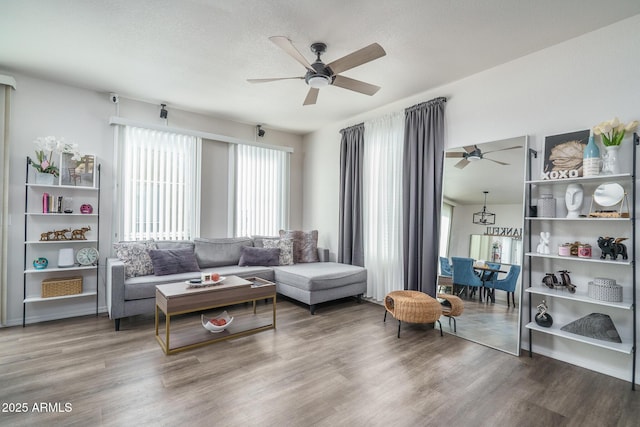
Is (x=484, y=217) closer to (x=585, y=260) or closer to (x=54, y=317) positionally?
(x=585, y=260)

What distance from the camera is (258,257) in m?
4.65

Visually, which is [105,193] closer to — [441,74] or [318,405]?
[318,405]

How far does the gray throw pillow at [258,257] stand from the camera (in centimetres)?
461

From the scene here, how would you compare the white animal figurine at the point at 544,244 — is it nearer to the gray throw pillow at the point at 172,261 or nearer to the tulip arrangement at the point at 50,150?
the gray throw pillow at the point at 172,261

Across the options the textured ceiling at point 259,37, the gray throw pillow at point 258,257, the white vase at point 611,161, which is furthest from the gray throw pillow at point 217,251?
the white vase at point 611,161

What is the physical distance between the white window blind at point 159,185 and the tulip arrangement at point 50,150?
0.59 m

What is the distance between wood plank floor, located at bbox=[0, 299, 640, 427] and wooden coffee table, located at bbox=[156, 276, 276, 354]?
0.13 metres

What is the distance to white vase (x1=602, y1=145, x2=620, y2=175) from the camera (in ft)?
7.90

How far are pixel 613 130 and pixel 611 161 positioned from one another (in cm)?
24

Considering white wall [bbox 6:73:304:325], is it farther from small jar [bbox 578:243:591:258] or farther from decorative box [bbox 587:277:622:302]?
decorative box [bbox 587:277:622:302]

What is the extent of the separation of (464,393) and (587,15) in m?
3.07

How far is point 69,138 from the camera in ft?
12.5

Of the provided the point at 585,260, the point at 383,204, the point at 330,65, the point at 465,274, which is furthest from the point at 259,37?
the point at 585,260

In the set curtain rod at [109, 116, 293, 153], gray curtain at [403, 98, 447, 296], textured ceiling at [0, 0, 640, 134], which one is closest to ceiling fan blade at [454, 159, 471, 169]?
gray curtain at [403, 98, 447, 296]
